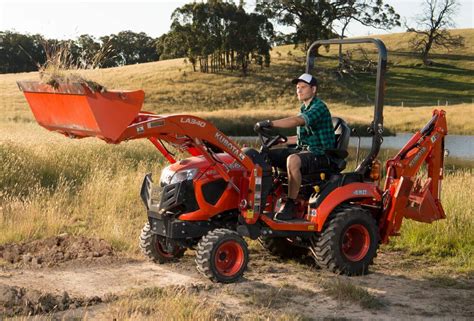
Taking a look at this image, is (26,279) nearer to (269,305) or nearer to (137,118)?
(137,118)

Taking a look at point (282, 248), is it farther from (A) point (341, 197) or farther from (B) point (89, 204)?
(B) point (89, 204)

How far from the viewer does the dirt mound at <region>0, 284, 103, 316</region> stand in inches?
227

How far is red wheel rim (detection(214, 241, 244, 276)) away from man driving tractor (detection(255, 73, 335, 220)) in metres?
0.62

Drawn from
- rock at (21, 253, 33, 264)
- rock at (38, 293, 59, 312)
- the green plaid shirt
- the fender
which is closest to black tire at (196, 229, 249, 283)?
the fender

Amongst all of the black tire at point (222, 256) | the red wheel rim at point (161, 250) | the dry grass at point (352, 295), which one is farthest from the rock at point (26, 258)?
the dry grass at point (352, 295)

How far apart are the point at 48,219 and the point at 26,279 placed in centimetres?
243

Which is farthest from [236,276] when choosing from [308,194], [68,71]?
[68,71]

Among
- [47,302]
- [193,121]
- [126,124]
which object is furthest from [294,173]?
[47,302]

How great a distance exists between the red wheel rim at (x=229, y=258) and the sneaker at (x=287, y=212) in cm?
61

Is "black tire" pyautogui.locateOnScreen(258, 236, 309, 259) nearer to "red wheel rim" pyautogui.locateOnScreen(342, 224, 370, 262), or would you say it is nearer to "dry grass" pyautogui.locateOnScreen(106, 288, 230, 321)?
"red wheel rim" pyautogui.locateOnScreen(342, 224, 370, 262)

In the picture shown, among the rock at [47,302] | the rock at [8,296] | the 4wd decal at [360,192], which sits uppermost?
the 4wd decal at [360,192]

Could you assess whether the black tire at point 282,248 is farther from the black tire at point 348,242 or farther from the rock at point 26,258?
the rock at point 26,258

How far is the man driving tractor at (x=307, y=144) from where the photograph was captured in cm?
720

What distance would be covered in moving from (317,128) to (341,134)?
1.34ft
